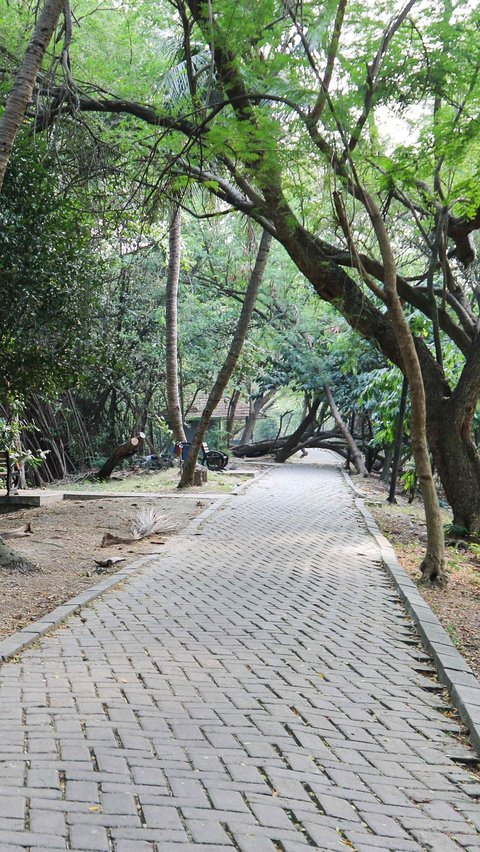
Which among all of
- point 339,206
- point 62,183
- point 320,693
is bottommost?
point 320,693

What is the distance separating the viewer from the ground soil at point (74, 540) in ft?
24.0

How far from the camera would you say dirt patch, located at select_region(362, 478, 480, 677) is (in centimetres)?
672

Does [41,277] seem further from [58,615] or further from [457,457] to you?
[457,457]

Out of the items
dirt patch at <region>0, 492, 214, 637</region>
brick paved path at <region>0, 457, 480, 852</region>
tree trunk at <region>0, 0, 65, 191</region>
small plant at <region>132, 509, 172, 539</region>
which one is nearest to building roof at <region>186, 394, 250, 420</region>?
dirt patch at <region>0, 492, 214, 637</region>

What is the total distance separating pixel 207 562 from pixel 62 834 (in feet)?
20.7

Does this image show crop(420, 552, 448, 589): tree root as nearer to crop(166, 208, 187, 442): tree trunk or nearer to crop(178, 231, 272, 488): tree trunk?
crop(178, 231, 272, 488): tree trunk


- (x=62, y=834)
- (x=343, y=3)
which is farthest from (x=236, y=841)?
(x=343, y=3)

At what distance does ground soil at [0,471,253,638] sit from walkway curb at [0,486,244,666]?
0.16 meters

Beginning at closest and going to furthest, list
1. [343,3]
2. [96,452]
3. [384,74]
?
[343,3]
[384,74]
[96,452]

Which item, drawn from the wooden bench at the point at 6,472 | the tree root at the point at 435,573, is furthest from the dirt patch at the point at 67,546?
the tree root at the point at 435,573

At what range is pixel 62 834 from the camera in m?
3.11

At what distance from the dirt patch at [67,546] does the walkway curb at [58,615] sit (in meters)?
0.16

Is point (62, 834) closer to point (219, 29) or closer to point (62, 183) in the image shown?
point (219, 29)

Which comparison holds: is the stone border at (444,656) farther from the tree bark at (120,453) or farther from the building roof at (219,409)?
the building roof at (219,409)
